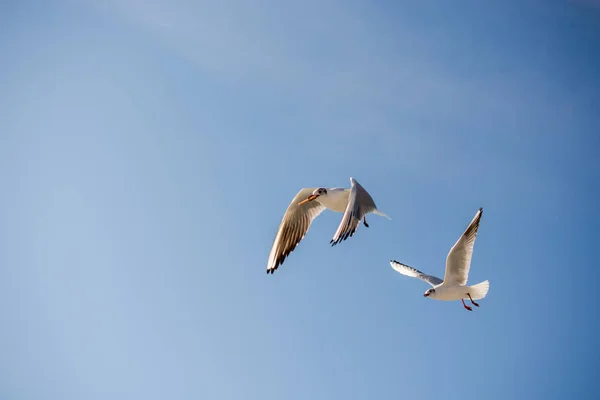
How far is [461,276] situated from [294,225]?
2346 millimetres

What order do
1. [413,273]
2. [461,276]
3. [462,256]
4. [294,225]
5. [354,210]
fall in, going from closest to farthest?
[354,210]
[462,256]
[461,276]
[294,225]
[413,273]

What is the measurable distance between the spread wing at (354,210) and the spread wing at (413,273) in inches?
89.7

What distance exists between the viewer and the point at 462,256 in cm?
858

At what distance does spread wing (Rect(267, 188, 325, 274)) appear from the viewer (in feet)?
28.8

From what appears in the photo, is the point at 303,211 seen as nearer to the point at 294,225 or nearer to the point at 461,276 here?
the point at 294,225

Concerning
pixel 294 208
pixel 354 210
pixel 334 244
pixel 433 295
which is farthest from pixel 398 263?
pixel 334 244

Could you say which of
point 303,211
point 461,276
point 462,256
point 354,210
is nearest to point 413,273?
point 461,276

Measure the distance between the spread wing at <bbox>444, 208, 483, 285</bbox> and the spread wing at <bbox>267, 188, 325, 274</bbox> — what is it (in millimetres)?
1857

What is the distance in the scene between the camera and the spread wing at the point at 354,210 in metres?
6.69

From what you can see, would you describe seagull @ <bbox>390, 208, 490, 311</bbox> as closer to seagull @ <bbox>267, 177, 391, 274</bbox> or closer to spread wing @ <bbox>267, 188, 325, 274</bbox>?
seagull @ <bbox>267, 177, 391, 274</bbox>

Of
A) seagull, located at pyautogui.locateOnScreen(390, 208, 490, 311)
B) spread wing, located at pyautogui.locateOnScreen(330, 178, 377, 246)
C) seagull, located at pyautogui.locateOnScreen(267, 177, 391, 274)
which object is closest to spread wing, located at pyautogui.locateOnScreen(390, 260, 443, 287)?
seagull, located at pyautogui.locateOnScreen(390, 208, 490, 311)

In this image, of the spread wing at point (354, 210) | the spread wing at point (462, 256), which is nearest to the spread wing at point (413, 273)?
the spread wing at point (462, 256)

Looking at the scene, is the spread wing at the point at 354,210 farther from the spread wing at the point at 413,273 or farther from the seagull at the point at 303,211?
the spread wing at the point at 413,273

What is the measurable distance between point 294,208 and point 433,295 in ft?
7.39
